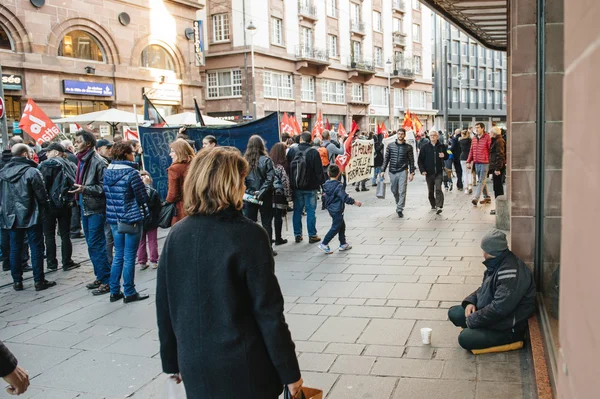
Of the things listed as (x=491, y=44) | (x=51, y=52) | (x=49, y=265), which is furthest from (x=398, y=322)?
(x=51, y=52)

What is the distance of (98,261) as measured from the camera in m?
7.65

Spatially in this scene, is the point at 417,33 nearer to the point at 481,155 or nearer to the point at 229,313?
the point at 481,155

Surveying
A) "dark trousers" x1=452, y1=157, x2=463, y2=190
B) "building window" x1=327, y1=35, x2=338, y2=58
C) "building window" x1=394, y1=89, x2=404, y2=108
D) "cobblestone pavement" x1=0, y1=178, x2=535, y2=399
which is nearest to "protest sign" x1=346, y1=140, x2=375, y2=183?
"dark trousers" x1=452, y1=157, x2=463, y2=190

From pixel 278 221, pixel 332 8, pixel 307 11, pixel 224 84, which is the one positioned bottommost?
pixel 278 221

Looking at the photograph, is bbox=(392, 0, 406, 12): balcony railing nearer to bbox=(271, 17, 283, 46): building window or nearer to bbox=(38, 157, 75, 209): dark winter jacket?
bbox=(271, 17, 283, 46): building window

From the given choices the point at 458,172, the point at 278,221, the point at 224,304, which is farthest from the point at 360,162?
the point at 224,304

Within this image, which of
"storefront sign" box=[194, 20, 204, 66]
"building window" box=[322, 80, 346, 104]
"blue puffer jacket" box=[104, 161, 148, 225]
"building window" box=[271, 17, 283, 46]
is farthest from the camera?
"building window" box=[322, 80, 346, 104]

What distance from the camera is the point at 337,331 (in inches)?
220

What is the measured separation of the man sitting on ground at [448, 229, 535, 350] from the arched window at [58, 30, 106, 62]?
24899 millimetres

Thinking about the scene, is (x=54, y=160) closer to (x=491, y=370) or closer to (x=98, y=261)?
(x=98, y=261)

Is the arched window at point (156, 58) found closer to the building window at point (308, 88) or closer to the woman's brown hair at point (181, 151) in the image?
the building window at point (308, 88)

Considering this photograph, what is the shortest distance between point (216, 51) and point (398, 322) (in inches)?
1466

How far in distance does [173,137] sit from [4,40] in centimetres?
1572

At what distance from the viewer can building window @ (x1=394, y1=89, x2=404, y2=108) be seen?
57544mm
